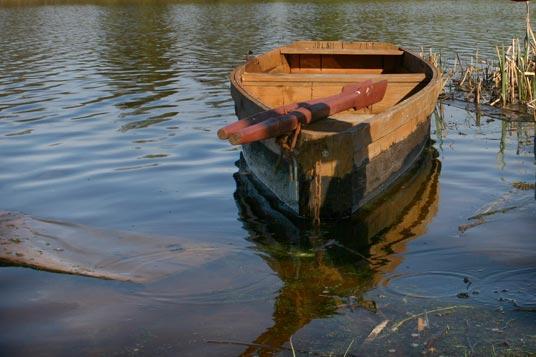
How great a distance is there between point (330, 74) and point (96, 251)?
581cm

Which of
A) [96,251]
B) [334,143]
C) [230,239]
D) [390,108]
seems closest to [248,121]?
[334,143]

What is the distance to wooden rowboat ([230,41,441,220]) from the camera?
7211mm

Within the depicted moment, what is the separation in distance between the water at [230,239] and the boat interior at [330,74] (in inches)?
43.2

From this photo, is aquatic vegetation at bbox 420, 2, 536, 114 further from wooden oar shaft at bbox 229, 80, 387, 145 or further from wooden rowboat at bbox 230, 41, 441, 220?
wooden oar shaft at bbox 229, 80, 387, 145

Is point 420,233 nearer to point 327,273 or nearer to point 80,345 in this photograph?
point 327,273

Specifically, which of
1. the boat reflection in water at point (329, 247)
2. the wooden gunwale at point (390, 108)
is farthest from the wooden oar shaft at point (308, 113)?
the boat reflection in water at point (329, 247)

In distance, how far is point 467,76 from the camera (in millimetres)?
16359

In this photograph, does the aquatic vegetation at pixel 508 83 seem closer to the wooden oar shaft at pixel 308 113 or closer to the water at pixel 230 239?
the water at pixel 230 239

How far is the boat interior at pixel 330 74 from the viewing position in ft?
35.3

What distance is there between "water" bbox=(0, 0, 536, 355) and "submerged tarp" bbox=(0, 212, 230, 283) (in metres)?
0.05

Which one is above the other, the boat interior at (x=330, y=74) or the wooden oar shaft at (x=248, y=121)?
the wooden oar shaft at (x=248, y=121)

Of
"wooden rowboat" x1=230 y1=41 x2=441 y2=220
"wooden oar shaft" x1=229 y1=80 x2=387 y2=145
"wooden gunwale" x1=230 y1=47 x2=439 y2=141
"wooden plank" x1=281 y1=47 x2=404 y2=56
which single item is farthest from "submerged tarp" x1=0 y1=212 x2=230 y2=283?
"wooden plank" x1=281 y1=47 x2=404 y2=56

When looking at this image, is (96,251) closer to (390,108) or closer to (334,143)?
(334,143)

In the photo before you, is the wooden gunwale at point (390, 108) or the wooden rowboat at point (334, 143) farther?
the wooden gunwale at point (390, 108)
